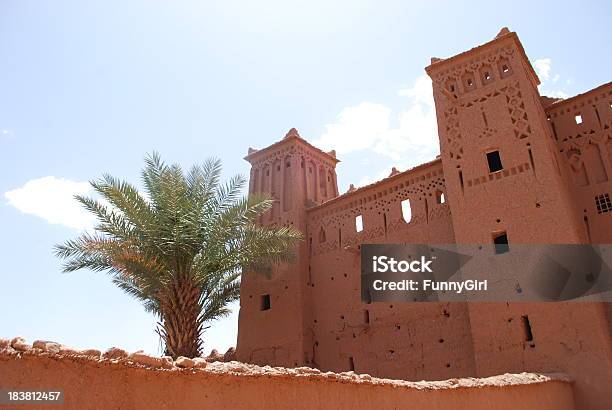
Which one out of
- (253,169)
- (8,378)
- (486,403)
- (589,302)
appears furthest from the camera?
(253,169)

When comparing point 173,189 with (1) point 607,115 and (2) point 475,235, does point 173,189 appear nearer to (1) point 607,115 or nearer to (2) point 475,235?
(2) point 475,235

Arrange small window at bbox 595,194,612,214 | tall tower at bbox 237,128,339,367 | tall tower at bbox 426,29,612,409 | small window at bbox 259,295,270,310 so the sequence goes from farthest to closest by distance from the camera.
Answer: small window at bbox 259,295,270,310 < tall tower at bbox 237,128,339,367 < small window at bbox 595,194,612,214 < tall tower at bbox 426,29,612,409

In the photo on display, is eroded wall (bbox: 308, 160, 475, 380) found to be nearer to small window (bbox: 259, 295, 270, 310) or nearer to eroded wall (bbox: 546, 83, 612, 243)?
small window (bbox: 259, 295, 270, 310)

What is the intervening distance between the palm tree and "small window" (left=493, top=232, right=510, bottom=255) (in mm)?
6469

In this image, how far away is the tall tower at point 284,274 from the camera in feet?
57.7

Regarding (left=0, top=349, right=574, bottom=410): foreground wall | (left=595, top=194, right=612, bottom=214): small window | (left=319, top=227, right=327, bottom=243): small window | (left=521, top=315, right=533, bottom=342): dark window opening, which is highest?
(left=319, top=227, right=327, bottom=243): small window

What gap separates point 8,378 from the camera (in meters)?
3.95

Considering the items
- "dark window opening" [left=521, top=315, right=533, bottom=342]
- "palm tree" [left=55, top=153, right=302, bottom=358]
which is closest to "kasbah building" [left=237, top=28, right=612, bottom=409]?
"dark window opening" [left=521, top=315, right=533, bottom=342]

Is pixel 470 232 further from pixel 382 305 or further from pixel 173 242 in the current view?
pixel 173 242

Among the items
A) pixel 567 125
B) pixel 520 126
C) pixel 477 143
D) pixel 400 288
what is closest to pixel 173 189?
pixel 400 288

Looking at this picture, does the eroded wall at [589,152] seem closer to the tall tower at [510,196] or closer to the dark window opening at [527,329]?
the tall tower at [510,196]

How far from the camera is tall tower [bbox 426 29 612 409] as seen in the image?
11.9 metres

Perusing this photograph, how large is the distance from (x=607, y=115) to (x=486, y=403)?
10.3 meters

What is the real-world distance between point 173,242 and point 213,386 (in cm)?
823
